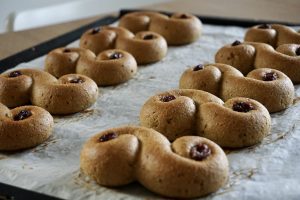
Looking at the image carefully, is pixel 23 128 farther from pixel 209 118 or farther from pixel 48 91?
pixel 209 118

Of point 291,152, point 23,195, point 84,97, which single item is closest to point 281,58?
point 291,152

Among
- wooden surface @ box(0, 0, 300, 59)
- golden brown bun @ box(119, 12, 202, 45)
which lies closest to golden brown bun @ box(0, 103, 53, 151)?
wooden surface @ box(0, 0, 300, 59)

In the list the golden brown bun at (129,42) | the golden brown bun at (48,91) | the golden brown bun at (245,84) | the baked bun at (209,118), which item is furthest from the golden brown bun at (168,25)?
the baked bun at (209,118)

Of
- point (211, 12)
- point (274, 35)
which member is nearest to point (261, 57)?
point (274, 35)

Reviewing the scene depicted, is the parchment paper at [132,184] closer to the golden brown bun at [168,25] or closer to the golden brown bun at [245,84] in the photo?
the golden brown bun at [245,84]

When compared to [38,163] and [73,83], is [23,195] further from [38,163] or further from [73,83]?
[73,83]

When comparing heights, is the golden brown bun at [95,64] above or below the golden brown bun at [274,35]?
below

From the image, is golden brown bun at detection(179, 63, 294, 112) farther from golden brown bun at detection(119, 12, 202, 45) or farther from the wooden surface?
the wooden surface
